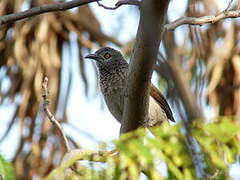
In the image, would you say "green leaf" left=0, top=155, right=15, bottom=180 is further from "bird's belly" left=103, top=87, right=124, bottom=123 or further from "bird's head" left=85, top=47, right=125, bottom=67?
"bird's head" left=85, top=47, right=125, bottom=67

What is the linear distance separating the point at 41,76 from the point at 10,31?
0.85 m

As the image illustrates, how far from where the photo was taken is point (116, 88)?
617 cm

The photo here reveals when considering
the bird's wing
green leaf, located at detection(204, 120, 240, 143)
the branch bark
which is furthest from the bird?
green leaf, located at detection(204, 120, 240, 143)

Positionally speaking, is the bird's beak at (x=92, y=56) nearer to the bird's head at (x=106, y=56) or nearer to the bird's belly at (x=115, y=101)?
the bird's head at (x=106, y=56)

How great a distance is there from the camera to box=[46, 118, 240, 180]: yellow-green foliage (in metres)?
2.20

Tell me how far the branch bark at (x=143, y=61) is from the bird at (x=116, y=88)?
1.74 meters

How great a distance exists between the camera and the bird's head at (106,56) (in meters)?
6.85

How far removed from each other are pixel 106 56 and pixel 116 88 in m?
1.02

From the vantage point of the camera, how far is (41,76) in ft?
25.1

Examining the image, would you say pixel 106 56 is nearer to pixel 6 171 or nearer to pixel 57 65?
pixel 57 65

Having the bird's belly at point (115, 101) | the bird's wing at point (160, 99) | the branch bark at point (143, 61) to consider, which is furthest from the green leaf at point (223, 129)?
the bird's wing at point (160, 99)

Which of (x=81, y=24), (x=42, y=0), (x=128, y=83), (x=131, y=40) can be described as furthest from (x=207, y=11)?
(x=128, y=83)

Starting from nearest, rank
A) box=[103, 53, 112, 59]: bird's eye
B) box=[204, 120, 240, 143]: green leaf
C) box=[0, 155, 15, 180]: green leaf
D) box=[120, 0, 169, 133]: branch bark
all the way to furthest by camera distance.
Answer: box=[204, 120, 240, 143]: green leaf
box=[0, 155, 15, 180]: green leaf
box=[120, 0, 169, 133]: branch bark
box=[103, 53, 112, 59]: bird's eye

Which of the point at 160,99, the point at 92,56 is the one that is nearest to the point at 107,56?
the point at 92,56
